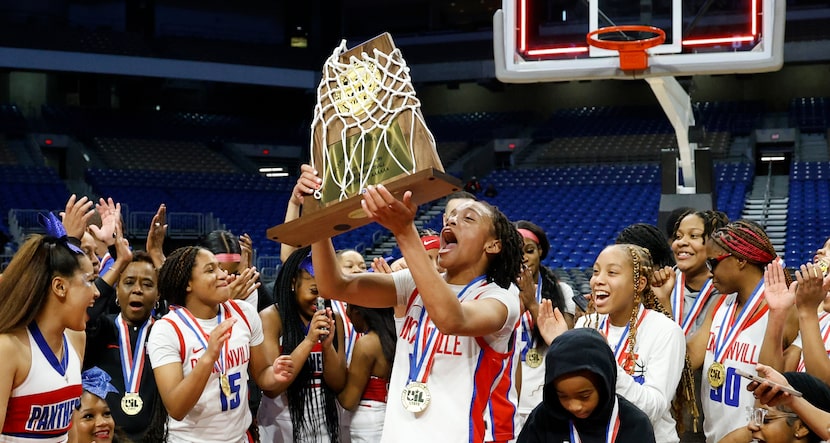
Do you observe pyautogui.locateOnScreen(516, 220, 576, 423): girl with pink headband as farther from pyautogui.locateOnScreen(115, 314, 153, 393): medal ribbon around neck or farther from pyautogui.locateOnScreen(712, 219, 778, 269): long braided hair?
pyautogui.locateOnScreen(115, 314, 153, 393): medal ribbon around neck

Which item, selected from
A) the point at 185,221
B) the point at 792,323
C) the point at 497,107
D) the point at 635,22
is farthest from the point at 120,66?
the point at 792,323

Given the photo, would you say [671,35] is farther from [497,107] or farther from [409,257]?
[497,107]

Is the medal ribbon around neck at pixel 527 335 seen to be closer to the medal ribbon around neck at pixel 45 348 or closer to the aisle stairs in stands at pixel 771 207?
the medal ribbon around neck at pixel 45 348

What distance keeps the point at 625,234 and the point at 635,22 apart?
2685mm

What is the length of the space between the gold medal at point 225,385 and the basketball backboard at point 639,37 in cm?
406

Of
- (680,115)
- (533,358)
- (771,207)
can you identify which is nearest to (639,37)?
(680,115)

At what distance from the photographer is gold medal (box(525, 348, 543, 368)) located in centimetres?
495

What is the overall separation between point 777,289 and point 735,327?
415 millimetres

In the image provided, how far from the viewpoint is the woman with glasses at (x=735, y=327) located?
433 centimetres

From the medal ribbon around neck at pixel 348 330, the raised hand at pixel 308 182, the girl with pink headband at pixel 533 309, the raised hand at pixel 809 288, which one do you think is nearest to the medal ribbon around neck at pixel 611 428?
the girl with pink headband at pixel 533 309

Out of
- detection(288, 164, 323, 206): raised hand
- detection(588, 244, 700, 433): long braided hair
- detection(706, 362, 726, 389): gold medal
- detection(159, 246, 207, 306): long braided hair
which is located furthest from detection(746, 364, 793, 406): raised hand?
detection(159, 246, 207, 306): long braided hair

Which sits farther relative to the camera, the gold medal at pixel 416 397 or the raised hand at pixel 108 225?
the raised hand at pixel 108 225

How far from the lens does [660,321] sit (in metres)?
3.97

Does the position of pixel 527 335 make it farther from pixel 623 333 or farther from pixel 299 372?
pixel 299 372
